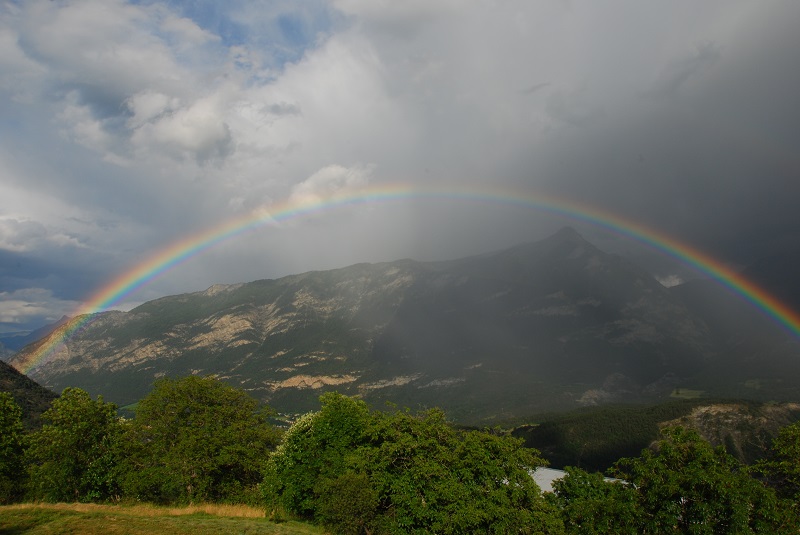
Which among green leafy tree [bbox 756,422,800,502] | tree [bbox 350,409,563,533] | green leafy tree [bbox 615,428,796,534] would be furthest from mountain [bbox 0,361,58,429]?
green leafy tree [bbox 756,422,800,502]

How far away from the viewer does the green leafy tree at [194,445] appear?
51375mm

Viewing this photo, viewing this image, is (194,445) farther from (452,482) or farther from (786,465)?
(786,465)

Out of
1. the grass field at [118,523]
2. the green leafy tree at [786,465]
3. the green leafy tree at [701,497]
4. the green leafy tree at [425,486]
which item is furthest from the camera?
the green leafy tree at [786,465]

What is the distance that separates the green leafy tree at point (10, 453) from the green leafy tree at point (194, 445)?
1272 centimetres

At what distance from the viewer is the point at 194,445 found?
5284 centimetres

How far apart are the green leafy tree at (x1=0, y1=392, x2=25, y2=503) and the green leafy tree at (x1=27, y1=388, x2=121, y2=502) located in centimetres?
207

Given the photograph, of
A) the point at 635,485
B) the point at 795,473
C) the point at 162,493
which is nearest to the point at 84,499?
the point at 162,493

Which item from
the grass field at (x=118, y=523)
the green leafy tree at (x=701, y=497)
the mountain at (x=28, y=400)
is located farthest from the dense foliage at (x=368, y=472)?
the mountain at (x=28, y=400)

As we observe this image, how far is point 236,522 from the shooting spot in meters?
37.2

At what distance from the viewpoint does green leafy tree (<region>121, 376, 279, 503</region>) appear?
5138 centimetres

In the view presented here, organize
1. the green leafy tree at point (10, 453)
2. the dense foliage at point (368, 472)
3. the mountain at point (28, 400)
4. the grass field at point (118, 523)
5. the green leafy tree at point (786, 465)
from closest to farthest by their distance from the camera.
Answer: the grass field at point (118, 523), the dense foliage at point (368, 472), the green leafy tree at point (786, 465), the green leafy tree at point (10, 453), the mountain at point (28, 400)

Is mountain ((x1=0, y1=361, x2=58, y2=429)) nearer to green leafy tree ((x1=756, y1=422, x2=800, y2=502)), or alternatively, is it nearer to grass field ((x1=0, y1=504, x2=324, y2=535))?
grass field ((x1=0, y1=504, x2=324, y2=535))

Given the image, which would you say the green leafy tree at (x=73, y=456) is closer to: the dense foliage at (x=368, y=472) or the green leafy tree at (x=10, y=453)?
the dense foliage at (x=368, y=472)

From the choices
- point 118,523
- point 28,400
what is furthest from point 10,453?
point 28,400
